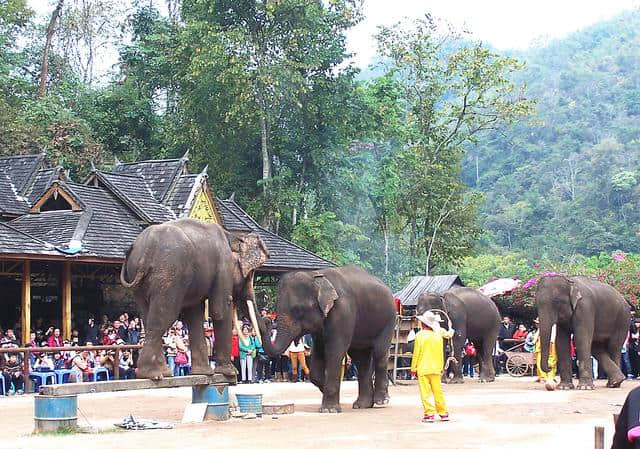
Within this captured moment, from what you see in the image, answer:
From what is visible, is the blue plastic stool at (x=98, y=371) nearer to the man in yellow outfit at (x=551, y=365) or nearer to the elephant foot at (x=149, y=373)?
the elephant foot at (x=149, y=373)

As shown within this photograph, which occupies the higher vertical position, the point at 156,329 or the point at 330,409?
the point at 156,329

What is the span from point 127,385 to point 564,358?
35.6 ft

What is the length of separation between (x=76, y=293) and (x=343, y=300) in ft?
51.2

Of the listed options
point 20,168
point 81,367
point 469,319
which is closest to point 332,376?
point 81,367

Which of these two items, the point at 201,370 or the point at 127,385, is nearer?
the point at 127,385

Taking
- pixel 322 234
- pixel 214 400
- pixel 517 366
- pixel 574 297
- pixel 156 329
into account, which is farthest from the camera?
pixel 322 234

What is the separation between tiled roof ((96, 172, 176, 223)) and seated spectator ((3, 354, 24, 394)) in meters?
8.70

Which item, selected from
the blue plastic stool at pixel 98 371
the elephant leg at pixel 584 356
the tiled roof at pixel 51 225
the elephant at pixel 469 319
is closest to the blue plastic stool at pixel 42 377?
the blue plastic stool at pixel 98 371

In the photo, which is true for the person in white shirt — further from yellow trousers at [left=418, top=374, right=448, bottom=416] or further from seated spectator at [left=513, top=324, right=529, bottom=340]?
yellow trousers at [left=418, top=374, right=448, bottom=416]

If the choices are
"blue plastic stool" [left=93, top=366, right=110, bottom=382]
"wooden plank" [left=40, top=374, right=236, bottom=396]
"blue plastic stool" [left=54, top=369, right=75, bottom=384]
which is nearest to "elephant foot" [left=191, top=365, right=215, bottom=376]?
"wooden plank" [left=40, top=374, right=236, bottom=396]

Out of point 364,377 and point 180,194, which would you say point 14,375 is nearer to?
point 364,377

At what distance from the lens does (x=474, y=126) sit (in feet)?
158

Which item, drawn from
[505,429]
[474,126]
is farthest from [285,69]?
[505,429]

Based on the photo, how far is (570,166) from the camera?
268 feet
